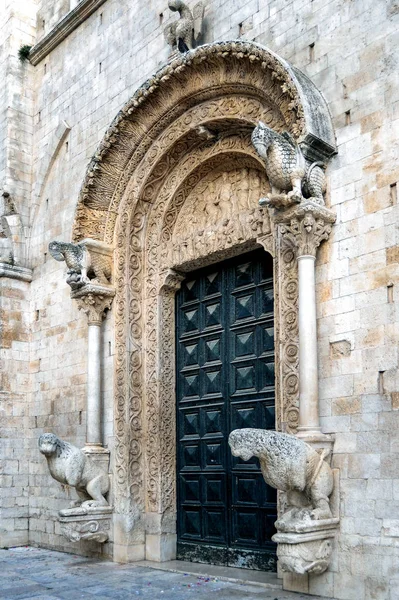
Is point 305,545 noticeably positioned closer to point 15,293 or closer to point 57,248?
point 57,248

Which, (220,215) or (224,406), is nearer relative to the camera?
(224,406)

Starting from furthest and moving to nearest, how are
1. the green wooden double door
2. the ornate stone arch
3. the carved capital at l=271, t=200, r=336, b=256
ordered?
the ornate stone arch
the green wooden double door
the carved capital at l=271, t=200, r=336, b=256

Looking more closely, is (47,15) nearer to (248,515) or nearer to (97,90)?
(97,90)

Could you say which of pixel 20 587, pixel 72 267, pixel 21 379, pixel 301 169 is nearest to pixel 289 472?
pixel 301 169

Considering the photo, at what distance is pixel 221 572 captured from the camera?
25.7 feet

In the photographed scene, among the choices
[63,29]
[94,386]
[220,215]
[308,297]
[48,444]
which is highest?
[63,29]

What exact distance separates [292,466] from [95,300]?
4078 mm

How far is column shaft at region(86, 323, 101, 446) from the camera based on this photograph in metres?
9.16

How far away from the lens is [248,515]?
7961 mm

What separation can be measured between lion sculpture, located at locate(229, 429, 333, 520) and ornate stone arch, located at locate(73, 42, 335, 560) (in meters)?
1.79

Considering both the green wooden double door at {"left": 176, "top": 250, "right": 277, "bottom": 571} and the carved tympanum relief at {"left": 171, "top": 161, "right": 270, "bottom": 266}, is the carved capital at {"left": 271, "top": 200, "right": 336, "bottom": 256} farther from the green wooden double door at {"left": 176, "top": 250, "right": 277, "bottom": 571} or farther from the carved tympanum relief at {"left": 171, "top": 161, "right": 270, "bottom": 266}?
the green wooden double door at {"left": 176, "top": 250, "right": 277, "bottom": 571}

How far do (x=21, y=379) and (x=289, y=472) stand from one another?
19.7 feet

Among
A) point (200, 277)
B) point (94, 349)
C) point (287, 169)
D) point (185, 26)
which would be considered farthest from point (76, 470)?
point (185, 26)

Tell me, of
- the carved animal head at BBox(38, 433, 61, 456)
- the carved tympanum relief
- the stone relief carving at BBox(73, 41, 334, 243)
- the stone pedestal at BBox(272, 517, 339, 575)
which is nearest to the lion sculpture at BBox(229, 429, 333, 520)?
the stone pedestal at BBox(272, 517, 339, 575)
